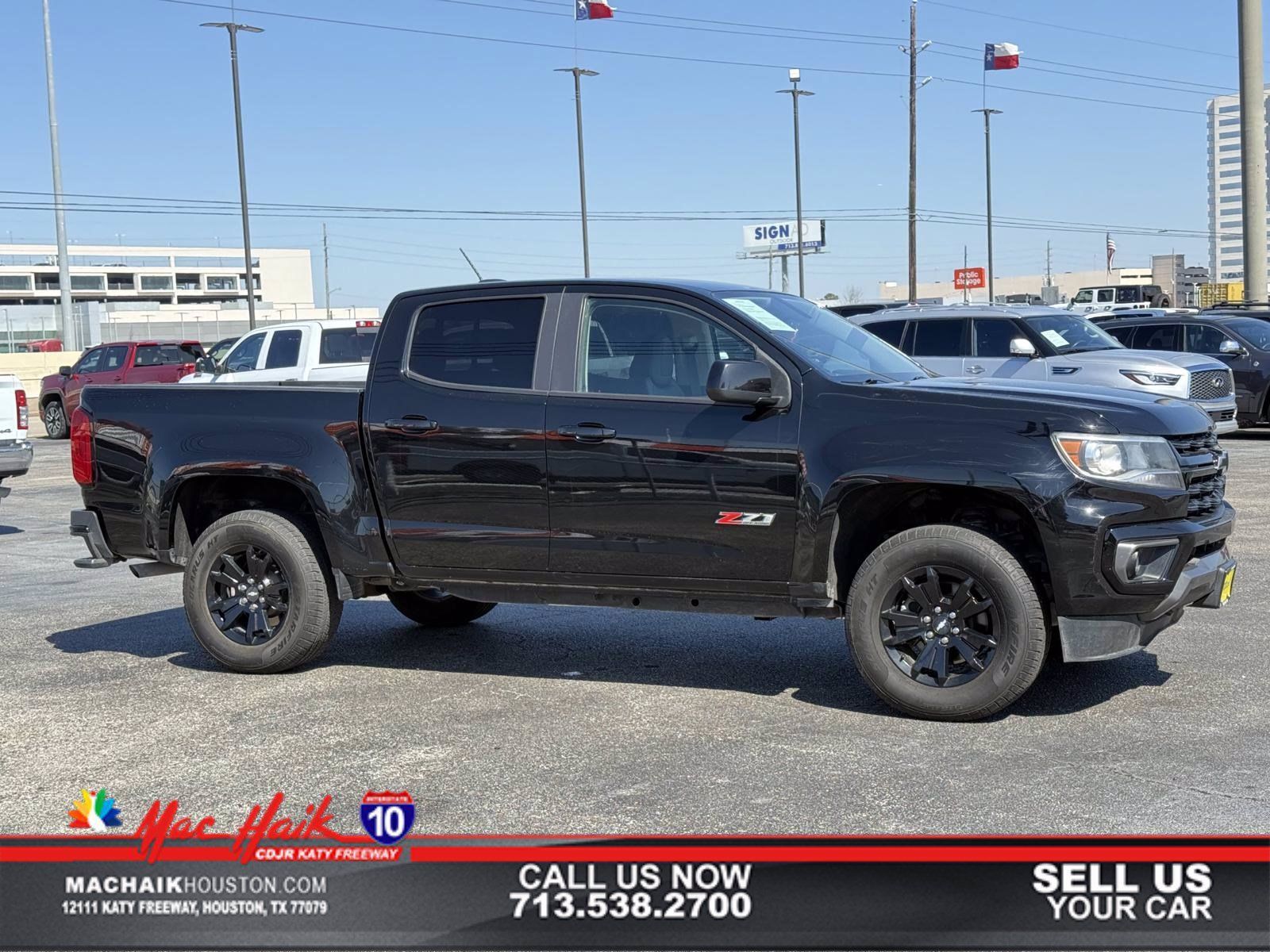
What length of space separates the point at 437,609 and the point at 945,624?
3.53 m

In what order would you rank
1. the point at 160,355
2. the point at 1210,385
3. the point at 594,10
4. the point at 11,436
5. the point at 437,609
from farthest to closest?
the point at 594,10 → the point at 160,355 → the point at 1210,385 → the point at 11,436 → the point at 437,609

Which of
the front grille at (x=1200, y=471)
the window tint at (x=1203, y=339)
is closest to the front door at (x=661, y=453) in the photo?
the front grille at (x=1200, y=471)

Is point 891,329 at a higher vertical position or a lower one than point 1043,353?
higher

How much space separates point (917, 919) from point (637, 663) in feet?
12.2

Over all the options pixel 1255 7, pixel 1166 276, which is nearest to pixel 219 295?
pixel 1166 276

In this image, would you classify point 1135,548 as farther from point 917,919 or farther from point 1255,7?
point 1255,7

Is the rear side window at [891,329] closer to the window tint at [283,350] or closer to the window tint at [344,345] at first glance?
the window tint at [344,345]

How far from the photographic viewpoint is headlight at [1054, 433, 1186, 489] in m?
6.03

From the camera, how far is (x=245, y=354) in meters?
21.4

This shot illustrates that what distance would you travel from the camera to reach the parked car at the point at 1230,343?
2152 cm

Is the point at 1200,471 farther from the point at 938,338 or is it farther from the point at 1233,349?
the point at 1233,349

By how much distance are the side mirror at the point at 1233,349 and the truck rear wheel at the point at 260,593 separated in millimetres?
17335

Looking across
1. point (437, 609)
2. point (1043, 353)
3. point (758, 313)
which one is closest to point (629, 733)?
point (758, 313)

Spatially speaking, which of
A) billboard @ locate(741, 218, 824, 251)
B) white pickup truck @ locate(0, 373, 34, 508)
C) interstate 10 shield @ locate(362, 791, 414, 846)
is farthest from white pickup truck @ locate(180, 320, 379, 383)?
billboard @ locate(741, 218, 824, 251)
